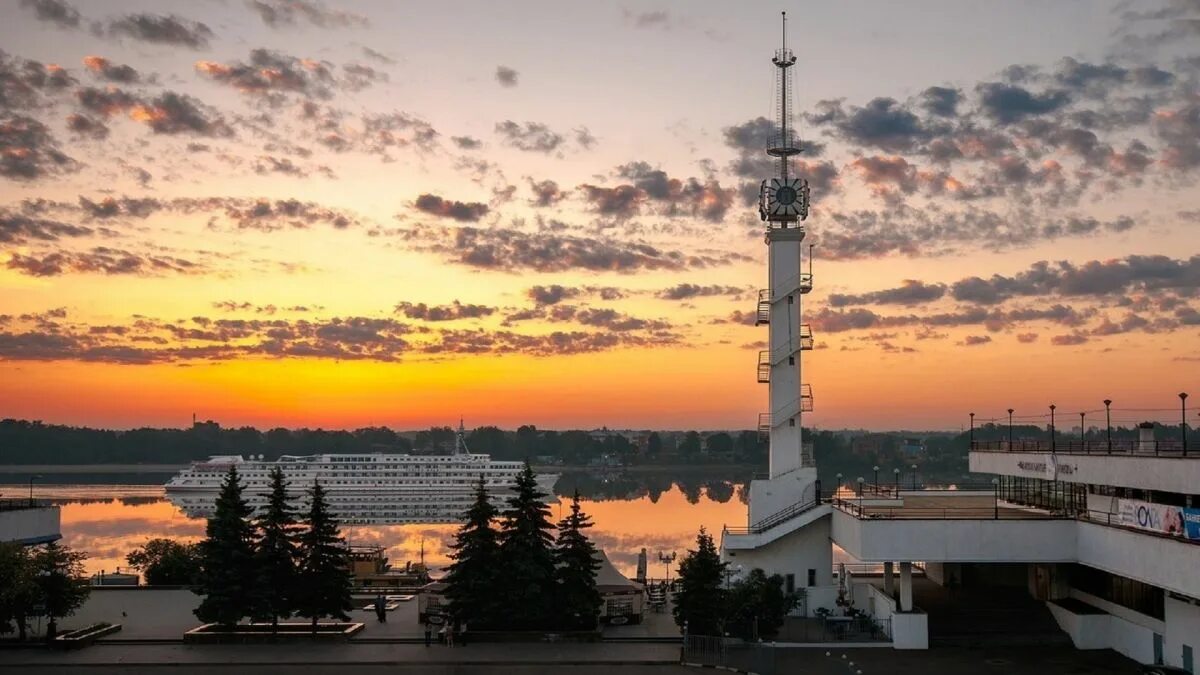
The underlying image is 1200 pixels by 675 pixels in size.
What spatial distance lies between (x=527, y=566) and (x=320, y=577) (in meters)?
6.01

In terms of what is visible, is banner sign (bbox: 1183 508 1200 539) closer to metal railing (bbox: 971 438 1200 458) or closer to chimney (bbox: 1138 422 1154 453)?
metal railing (bbox: 971 438 1200 458)

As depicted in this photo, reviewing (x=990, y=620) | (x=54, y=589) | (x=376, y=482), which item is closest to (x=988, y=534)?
(x=990, y=620)

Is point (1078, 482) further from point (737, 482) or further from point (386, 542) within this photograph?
point (737, 482)

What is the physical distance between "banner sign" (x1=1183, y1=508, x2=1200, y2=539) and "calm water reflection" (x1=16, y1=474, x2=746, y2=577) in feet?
106

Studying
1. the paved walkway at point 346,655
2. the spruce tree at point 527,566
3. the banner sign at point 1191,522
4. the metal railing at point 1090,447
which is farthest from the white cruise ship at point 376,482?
the banner sign at point 1191,522

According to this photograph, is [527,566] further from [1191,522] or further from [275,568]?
[1191,522]

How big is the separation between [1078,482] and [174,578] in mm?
31671

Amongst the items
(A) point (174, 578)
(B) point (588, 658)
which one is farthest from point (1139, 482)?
(A) point (174, 578)

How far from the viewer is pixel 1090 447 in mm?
33625

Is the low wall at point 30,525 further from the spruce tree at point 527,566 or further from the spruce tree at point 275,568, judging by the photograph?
the spruce tree at point 527,566

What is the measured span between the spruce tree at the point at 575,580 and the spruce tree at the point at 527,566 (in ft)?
1.05

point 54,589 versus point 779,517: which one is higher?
point 779,517

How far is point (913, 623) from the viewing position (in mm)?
30750

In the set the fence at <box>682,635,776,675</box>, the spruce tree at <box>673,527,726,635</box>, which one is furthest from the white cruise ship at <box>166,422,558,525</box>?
the fence at <box>682,635,776,675</box>
